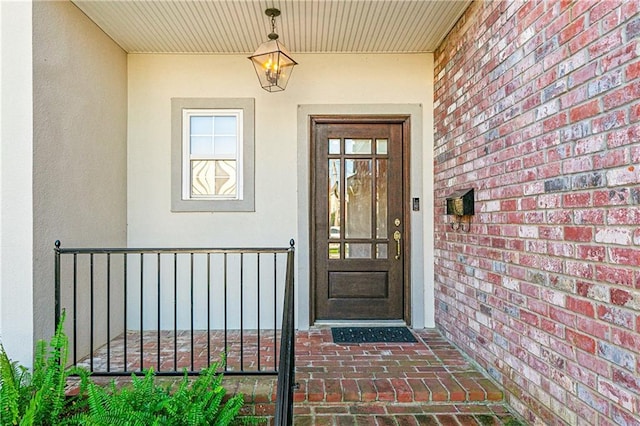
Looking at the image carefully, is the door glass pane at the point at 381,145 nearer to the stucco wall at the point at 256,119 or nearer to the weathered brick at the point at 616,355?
the stucco wall at the point at 256,119

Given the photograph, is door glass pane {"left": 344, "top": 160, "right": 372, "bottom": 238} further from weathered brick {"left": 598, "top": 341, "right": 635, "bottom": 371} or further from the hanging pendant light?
weathered brick {"left": 598, "top": 341, "right": 635, "bottom": 371}

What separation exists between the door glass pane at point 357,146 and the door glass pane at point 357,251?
91cm

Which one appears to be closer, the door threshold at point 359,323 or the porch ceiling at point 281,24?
the porch ceiling at point 281,24

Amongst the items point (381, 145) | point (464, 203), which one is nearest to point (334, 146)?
point (381, 145)

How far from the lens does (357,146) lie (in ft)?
12.1

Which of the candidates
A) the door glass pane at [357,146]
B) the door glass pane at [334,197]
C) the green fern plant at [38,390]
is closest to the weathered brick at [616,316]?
the door glass pane at [334,197]

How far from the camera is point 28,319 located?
2445 mm

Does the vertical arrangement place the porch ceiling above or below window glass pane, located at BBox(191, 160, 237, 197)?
above

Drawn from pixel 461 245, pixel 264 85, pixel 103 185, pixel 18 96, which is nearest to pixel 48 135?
pixel 18 96

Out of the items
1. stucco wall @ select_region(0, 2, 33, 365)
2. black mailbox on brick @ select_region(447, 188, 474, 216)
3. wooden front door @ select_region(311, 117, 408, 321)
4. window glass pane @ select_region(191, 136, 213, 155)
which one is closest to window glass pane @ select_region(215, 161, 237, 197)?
window glass pane @ select_region(191, 136, 213, 155)

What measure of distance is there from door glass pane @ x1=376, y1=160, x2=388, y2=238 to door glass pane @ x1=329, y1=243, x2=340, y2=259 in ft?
1.34

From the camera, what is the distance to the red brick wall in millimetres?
1486

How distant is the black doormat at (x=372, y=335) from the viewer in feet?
10.5

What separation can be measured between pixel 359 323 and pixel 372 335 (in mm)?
309
